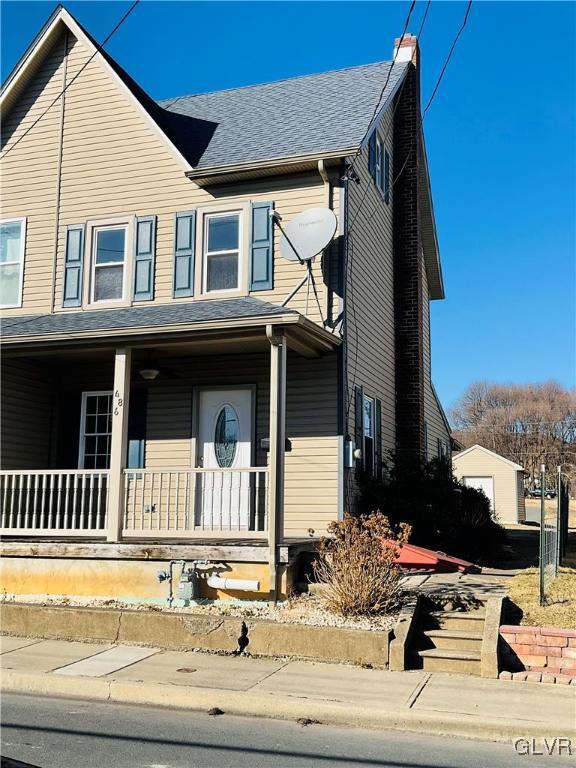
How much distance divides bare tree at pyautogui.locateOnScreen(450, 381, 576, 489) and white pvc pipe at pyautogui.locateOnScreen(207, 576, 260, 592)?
57.8 metres

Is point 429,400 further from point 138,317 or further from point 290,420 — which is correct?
point 138,317

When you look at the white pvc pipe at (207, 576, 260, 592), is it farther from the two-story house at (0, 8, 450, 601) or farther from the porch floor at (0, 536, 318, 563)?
the porch floor at (0, 536, 318, 563)

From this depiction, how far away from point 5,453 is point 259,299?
501 centimetres

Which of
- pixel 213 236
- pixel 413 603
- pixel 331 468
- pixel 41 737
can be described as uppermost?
pixel 213 236

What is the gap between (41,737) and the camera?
5832 millimetres

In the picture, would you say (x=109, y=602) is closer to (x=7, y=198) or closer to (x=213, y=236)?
(x=213, y=236)

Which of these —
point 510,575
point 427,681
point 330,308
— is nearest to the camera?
point 427,681

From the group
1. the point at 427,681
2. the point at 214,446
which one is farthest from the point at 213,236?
the point at 427,681

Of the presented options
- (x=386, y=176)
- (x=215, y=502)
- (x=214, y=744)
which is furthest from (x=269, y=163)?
(x=214, y=744)

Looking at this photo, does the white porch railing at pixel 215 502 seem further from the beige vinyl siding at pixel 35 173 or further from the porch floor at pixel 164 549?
the beige vinyl siding at pixel 35 173

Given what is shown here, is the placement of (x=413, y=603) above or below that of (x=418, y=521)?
below

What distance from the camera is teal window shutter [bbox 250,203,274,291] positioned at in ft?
40.6

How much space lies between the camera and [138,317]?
11.8m

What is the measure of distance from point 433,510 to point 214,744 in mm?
7215
